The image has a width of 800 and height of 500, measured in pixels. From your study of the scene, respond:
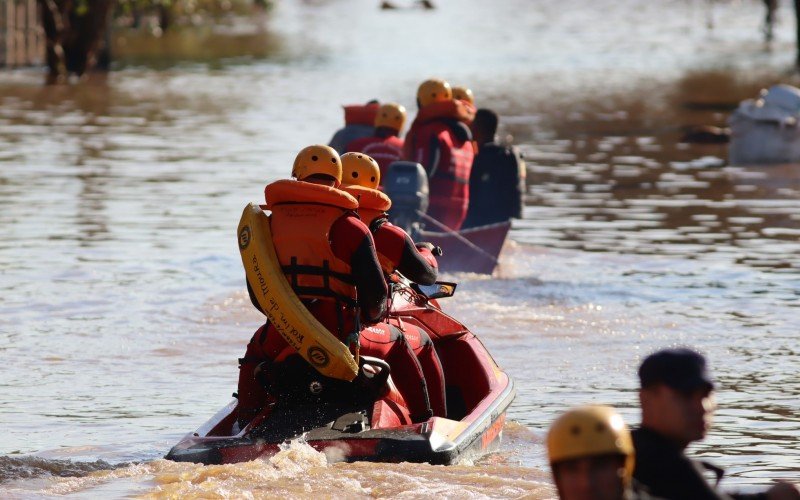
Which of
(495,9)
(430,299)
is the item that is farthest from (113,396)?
(495,9)

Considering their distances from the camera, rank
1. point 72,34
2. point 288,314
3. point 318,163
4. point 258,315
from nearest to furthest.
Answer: point 288,314, point 318,163, point 258,315, point 72,34

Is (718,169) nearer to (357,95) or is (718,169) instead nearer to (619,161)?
Answer: (619,161)

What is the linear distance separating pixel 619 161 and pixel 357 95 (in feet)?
37.7

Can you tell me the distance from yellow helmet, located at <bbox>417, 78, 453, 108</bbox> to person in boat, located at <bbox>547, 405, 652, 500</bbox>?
37.0 feet

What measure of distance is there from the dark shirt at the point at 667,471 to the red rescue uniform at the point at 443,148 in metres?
10.6


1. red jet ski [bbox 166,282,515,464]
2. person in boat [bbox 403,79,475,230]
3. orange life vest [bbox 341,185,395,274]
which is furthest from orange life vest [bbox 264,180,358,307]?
person in boat [bbox 403,79,475,230]

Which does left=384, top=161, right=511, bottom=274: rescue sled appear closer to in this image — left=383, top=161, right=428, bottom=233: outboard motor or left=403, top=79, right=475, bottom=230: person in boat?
left=383, top=161, right=428, bottom=233: outboard motor

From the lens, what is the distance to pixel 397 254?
30.1 feet

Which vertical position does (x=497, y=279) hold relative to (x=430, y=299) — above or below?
below

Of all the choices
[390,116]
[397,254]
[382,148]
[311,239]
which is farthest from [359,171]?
[390,116]

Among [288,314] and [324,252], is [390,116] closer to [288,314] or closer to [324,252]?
[324,252]

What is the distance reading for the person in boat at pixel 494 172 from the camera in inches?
653

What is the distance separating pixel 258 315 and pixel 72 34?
27122 millimetres

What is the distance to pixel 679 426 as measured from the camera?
5.14 metres
